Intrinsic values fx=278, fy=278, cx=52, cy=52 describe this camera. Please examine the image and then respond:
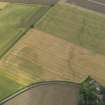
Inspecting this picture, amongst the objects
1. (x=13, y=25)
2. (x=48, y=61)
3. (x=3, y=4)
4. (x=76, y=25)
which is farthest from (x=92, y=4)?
(x=48, y=61)

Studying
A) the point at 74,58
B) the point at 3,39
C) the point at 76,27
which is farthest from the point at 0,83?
the point at 76,27

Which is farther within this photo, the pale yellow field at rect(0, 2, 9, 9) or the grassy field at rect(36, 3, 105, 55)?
the pale yellow field at rect(0, 2, 9, 9)

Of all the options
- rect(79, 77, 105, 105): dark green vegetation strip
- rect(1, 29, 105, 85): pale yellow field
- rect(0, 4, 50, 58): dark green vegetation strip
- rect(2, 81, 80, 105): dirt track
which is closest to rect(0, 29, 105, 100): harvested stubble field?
rect(1, 29, 105, 85): pale yellow field

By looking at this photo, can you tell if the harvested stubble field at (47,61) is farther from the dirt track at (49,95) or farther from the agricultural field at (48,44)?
the dirt track at (49,95)

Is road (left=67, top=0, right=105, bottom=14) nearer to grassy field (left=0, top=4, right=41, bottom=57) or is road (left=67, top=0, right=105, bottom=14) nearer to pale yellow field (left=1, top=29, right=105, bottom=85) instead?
grassy field (left=0, top=4, right=41, bottom=57)

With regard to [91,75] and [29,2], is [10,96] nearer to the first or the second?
[91,75]

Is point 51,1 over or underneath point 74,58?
over
